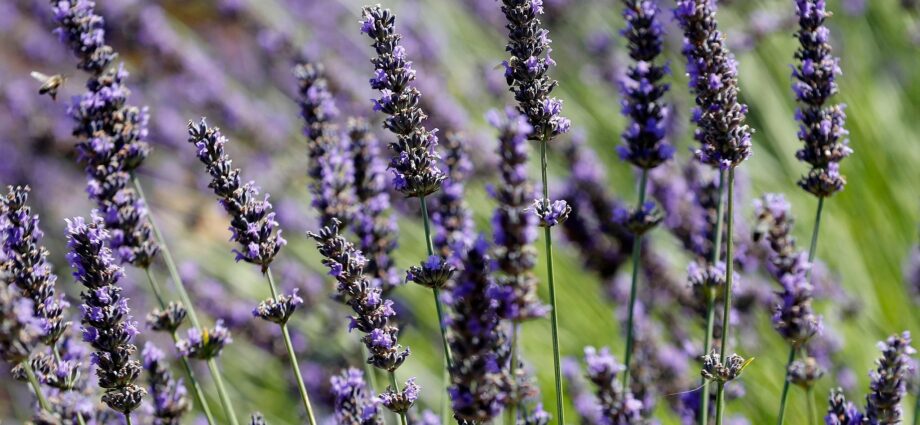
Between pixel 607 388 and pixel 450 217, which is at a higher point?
pixel 450 217

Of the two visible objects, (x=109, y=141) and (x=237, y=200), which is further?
(x=109, y=141)

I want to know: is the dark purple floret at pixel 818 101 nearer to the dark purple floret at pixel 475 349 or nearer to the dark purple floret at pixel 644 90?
the dark purple floret at pixel 644 90

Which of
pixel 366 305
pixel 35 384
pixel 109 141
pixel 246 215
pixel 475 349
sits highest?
pixel 109 141

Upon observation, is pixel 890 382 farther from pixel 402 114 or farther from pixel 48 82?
pixel 48 82

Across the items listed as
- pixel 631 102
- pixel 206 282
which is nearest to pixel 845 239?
pixel 631 102

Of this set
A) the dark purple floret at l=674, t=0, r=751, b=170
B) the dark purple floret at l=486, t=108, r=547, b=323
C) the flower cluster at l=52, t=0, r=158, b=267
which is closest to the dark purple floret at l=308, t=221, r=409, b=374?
the dark purple floret at l=486, t=108, r=547, b=323

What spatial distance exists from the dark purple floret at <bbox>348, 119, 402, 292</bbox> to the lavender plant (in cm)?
53

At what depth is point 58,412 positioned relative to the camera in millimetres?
1654

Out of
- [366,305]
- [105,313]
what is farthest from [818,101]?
[105,313]

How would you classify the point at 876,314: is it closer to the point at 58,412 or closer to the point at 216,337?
the point at 216,337

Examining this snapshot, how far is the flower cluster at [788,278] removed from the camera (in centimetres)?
203

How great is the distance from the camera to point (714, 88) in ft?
6.25

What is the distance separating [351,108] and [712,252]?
2427 millimetres

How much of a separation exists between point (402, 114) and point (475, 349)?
1.65ft
